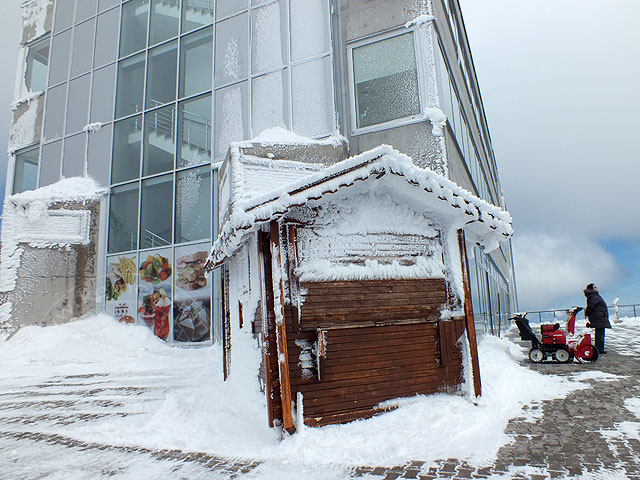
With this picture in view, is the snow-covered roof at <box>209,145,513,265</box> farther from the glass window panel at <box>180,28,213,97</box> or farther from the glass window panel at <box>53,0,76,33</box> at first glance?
the glass window panel at <box>53,0,76,33</box>

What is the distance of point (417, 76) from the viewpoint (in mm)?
11500

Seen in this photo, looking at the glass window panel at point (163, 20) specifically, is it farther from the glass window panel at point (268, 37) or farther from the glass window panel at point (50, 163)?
the glass window panel at point (50, 163)

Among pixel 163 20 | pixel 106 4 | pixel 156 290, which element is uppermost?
pixel 106 4

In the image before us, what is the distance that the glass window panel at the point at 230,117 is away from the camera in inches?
606

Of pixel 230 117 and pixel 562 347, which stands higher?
pixel 230 117

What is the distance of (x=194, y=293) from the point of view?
15336 millimetres

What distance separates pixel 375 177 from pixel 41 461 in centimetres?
508

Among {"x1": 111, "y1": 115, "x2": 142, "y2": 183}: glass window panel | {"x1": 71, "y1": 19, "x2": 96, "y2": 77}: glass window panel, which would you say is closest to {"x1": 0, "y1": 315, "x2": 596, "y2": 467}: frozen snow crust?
{"x1": 111, "y1": 115, "x2": 142, "y2": 183}: glass window panel

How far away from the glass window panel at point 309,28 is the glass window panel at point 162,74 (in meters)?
5.74

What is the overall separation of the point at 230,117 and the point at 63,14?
12341 mm

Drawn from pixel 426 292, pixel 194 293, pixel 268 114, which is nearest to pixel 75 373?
pixel 194 293

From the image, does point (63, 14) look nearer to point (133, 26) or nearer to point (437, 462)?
point (133, 26)

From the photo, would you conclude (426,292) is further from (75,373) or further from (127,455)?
(75,373)

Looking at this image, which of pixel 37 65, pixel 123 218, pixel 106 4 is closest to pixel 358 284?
pixel 123 218
